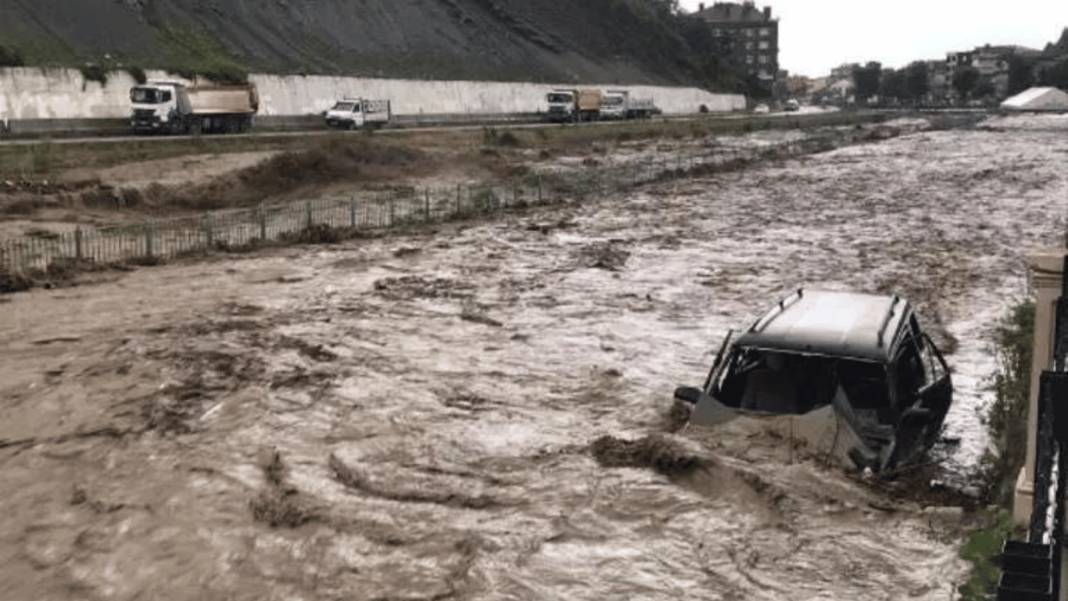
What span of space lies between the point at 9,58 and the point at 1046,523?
49124 mm

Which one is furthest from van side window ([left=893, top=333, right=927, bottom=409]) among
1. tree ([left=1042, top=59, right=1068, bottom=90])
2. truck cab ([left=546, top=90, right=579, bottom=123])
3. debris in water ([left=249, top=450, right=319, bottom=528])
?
tree ([left=1042, top=59, right=1068, bottom=90])

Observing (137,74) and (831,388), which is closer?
(831,388)

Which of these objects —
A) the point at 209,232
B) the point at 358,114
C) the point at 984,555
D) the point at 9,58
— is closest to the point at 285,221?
the point at 209,232

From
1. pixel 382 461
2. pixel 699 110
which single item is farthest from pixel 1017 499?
pixel 699 110

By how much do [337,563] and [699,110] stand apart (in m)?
119

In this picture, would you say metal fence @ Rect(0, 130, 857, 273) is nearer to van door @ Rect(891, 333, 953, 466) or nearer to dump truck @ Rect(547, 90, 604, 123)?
van door @ Rect(891, 333, 953, 466)

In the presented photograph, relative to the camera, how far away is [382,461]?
11578mm

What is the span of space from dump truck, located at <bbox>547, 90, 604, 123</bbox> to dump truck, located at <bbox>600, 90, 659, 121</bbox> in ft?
9.56

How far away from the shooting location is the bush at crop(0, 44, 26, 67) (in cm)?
4409

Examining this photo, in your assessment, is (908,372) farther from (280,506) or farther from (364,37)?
(364,37)

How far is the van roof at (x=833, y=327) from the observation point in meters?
10.3

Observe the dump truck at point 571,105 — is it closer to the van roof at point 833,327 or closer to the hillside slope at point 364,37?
the hillside slope at point 364,37

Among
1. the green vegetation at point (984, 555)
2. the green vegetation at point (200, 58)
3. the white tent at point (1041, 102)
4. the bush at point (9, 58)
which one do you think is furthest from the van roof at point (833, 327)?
the white tent at point (1041, 102)

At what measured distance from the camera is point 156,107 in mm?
45781
